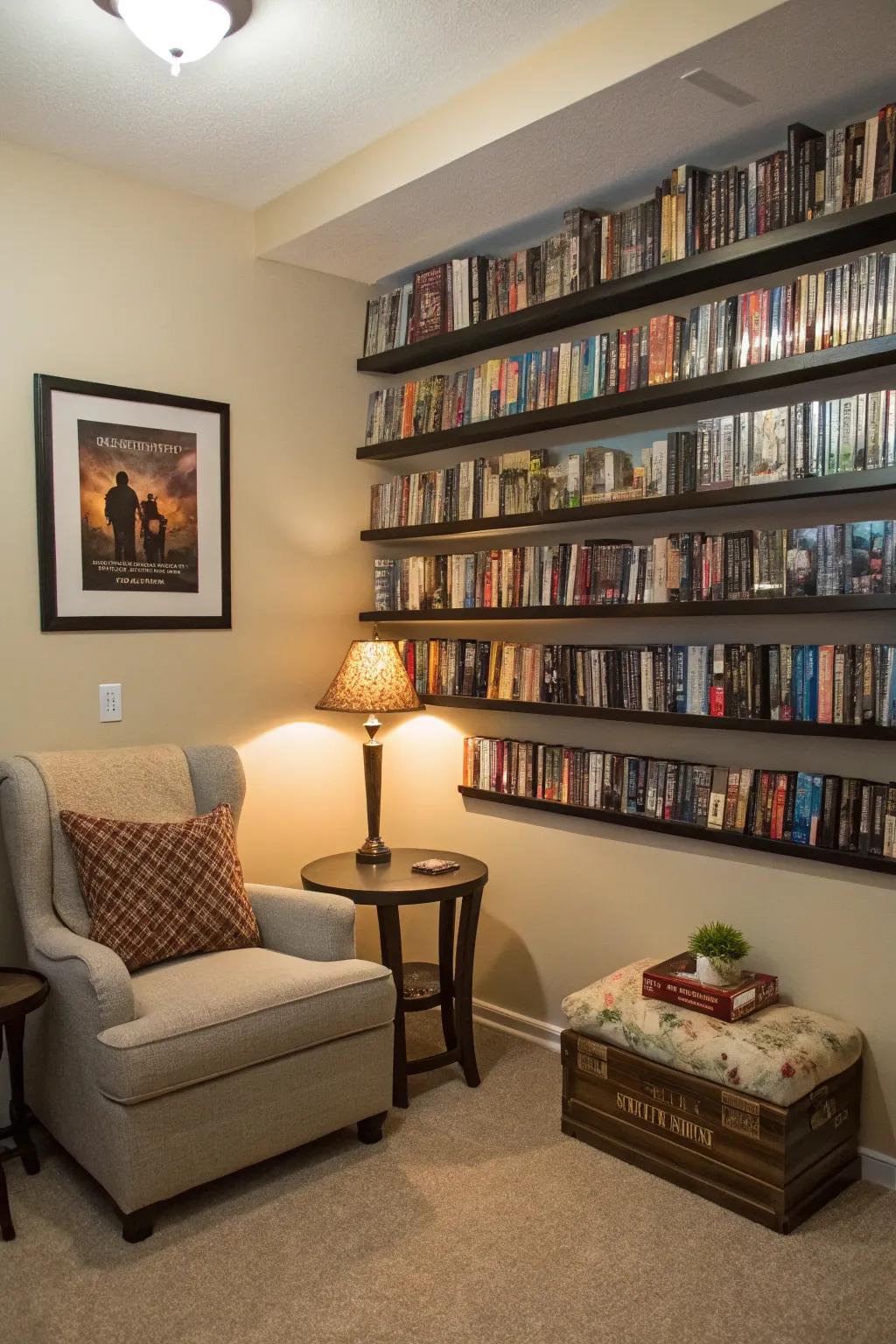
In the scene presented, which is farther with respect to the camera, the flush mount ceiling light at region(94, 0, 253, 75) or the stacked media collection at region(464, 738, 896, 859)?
the stacked media collection at region(464, 738, 896, 859)

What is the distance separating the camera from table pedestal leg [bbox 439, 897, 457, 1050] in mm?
3309

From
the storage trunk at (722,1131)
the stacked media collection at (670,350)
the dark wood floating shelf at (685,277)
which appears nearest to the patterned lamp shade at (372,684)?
the stacked media collection at (670,350)

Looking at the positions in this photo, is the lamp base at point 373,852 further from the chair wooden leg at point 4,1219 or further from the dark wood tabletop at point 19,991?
the chair wooden leg at point 4,1219

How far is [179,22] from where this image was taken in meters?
2.24

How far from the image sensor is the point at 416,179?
9.71 ft

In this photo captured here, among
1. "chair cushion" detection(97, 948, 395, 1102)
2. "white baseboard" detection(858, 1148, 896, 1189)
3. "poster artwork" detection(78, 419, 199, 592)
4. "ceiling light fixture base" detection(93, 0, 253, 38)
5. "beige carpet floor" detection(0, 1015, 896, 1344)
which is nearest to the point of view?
"beige carpet floor" detection(0, 1015, 896, 1344)

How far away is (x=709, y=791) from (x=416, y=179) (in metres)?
1.85

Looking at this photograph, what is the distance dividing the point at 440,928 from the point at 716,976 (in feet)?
3.14

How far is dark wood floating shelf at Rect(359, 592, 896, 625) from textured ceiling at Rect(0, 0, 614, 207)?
1407 millimetres

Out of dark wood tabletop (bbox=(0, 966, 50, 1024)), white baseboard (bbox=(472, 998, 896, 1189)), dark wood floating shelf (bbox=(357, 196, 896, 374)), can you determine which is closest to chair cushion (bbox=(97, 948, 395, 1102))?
dark wood tabletop (bbox=(0, 966, 50, 1024))

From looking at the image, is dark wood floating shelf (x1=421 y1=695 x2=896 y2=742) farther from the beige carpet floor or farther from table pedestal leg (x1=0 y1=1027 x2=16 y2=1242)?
table pedestal leg (x1=0 y1=1027 x2=16 y2=1242)

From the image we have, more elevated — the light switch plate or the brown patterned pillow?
the light switch plate

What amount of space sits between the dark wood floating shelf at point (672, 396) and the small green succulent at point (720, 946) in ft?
4.53

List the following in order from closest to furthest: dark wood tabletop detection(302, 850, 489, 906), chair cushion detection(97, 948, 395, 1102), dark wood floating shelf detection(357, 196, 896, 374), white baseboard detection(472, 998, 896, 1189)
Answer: chair cushion detection(97, 948, 395, 1102) → dark wood floating shelf detection(357, 196, 896, 374) → dark wood tabletop detection(302, 850, 489, 906) → white baseboard detection(472, 998, 896, 1189)
